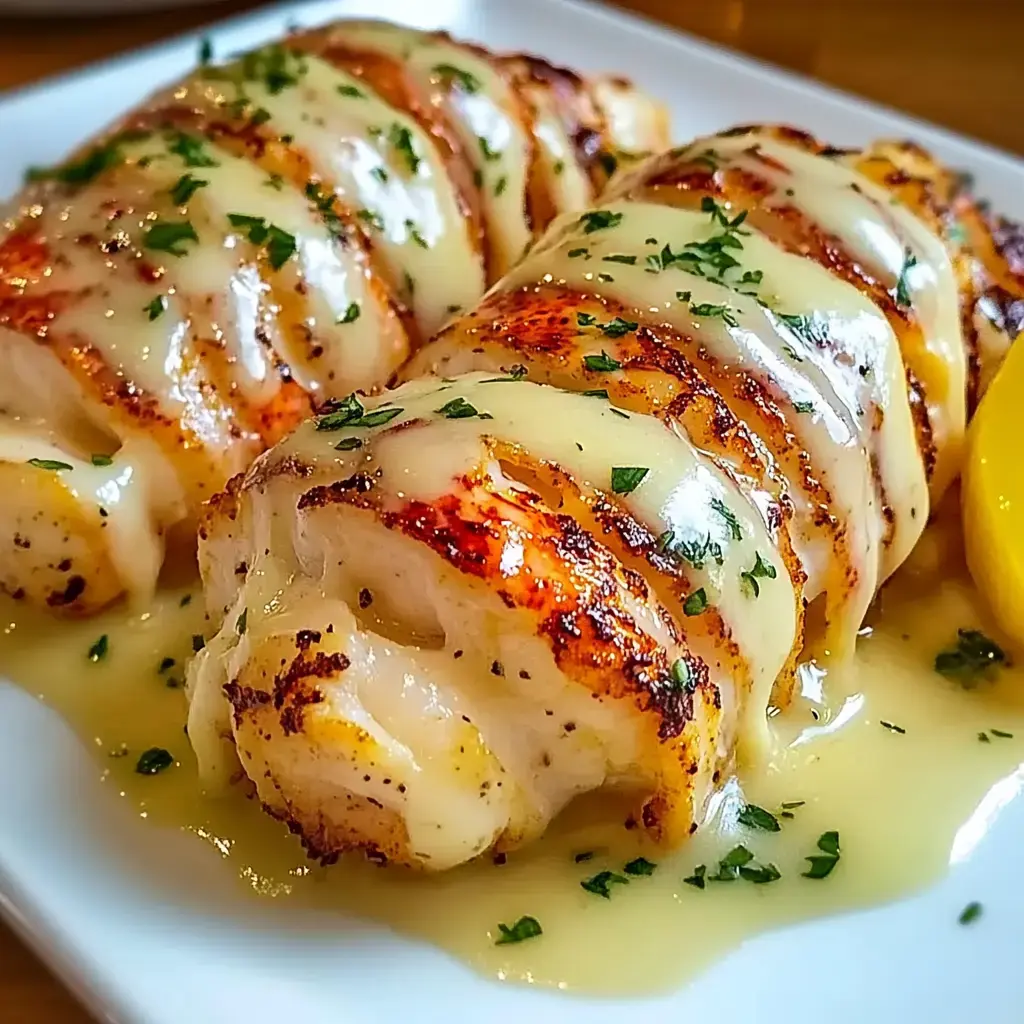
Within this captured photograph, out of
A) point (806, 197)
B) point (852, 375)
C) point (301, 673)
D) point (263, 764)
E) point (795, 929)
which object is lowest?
point (795, 929)

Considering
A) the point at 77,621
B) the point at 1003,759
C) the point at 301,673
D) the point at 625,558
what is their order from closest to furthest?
the point at 301,673
the point at 625,558
the point at 1003,759
the point at 77,621

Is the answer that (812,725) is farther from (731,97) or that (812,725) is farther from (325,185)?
(731,97)

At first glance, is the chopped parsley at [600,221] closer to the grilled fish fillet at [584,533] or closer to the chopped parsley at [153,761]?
the grilled fish fillet at [584,533]

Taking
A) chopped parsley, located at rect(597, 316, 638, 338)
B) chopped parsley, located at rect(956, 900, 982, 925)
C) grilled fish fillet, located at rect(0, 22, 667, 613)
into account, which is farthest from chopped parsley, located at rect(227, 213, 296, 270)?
chopped parsley, located at rect(956, 900, 982, 925)

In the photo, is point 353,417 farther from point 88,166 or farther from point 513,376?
point 88,166

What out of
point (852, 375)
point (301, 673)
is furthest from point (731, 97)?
point (301, 673)

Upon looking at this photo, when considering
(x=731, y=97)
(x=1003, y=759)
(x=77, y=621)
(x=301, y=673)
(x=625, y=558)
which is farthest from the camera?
(x=731, y=97)

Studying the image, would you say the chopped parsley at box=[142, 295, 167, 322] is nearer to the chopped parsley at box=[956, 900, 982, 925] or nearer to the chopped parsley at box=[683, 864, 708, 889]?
the chopped parsley at box=[683, 864, 708, 889]

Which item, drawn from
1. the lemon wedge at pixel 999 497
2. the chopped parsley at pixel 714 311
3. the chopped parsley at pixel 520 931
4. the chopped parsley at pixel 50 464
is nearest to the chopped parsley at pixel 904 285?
the lemon wedge at pixel 999 497
